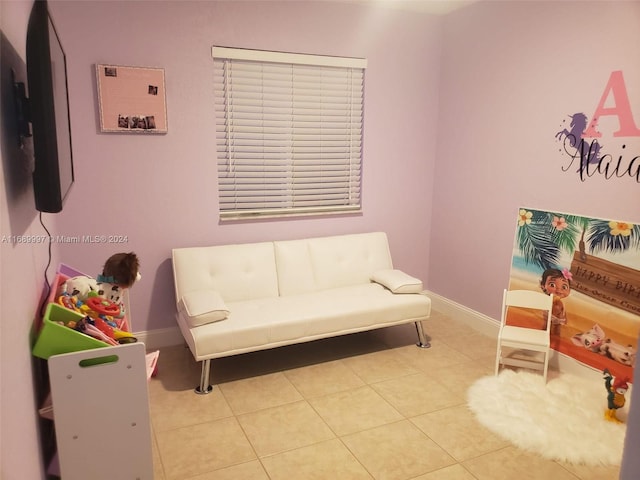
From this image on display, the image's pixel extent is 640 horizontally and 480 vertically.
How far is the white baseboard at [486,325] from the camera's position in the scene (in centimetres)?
319

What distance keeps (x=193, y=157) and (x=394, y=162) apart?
1843 millimetres

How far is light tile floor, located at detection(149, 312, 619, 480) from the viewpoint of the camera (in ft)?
7.63

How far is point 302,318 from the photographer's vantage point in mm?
3223

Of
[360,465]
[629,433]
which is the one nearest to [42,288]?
[360,465]

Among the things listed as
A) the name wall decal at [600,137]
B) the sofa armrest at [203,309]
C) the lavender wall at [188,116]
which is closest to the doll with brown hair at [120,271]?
the sofa armrest at [203,309]

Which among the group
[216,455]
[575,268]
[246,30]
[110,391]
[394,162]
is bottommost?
[216,455]

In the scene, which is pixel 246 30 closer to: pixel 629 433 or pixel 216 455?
pixel 216 455

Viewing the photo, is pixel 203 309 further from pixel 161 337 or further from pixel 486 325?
pixel 486 325

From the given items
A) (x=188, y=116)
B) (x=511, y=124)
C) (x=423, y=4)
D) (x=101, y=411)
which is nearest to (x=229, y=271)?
(x=188, y=116)

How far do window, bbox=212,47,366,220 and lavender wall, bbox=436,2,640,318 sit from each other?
891 mm

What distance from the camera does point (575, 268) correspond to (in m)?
3.20

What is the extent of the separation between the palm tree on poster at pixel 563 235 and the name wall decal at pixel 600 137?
303mm

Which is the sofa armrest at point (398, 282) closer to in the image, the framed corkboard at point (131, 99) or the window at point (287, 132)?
the window at point (287, 132)

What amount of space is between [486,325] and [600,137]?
5.79ft
